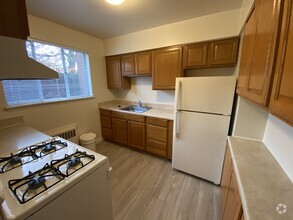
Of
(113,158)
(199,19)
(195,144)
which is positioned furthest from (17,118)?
(199,19)

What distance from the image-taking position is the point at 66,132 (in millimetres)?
2414

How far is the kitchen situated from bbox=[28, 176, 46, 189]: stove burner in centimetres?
163

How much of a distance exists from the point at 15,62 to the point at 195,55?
213 centimetres

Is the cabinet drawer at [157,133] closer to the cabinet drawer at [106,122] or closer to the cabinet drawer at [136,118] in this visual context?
the cabinet drawer at [136,118]

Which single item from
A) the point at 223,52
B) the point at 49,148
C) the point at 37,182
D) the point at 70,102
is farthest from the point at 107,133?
the point at 223,52

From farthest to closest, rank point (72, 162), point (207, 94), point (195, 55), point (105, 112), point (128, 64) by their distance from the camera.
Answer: point (105, 112)
point (128, 64)
point (195, 55)
point (207, 94)
point (72, 162)

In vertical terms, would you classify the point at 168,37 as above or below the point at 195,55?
above

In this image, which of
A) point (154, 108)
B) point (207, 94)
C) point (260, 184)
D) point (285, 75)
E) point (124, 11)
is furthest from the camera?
point (154, 108)

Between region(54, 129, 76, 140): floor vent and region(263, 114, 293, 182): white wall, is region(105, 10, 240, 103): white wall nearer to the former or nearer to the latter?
region(263, 114, 293, 182): white wall

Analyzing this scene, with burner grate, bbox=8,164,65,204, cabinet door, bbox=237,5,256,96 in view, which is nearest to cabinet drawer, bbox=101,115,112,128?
burner grate, bbox=8,164,65,204

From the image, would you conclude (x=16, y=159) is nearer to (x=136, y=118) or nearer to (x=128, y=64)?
(x=136, y=118)

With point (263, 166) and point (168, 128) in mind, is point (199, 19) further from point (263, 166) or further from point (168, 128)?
point (263, 166)

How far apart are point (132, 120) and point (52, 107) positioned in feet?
4.74

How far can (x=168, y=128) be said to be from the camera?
223cm
